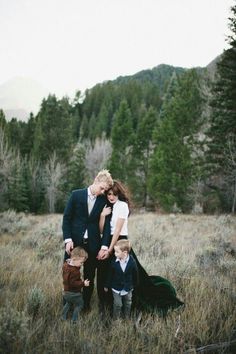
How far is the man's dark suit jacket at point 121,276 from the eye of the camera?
3.82 meters

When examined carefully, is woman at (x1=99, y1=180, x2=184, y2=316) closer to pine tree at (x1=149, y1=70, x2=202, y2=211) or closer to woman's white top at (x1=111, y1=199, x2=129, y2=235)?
woman's white top at (x1=111, y1=199, x2=129, y2=235)

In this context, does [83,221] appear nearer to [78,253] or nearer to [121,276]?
[78,253]

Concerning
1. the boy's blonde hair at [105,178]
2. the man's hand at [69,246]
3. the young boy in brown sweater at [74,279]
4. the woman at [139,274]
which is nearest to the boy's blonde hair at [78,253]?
the young boy in brown sweater at [74,279]

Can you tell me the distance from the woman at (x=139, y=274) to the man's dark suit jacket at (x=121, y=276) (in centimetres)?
22

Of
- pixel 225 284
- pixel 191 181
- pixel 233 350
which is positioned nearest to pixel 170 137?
pixel 191 181

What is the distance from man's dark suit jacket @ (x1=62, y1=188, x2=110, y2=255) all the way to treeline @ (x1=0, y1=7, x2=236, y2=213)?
1456 centimetres

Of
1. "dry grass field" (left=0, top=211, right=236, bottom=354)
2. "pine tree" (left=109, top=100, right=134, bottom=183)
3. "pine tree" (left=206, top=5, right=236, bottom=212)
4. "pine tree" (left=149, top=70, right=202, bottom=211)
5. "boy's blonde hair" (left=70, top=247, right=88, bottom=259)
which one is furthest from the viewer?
"pine tree" (left=109, top=100, right=134, bottom=183)

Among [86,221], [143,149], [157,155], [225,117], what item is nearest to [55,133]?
[143,149]

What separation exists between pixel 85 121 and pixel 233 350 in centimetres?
7573

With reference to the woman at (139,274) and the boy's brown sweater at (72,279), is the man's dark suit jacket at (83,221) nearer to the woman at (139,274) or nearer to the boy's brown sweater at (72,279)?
the woman at (139,274)

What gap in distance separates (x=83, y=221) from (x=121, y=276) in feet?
2.91

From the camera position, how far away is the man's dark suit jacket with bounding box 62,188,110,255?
3971 mm

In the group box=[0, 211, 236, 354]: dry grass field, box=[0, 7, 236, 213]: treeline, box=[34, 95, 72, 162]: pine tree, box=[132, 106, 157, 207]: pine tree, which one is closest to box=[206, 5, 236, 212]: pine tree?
box=[0, 7, 236, 213]: treeline

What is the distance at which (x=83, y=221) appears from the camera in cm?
398
